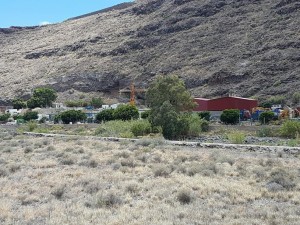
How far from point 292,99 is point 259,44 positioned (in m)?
24.0

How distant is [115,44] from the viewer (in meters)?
121

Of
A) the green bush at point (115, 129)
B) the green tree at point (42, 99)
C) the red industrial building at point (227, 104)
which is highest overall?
the green tree at point (42, 99)

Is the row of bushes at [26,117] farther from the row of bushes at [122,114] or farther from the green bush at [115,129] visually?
the green bush at [115,129]

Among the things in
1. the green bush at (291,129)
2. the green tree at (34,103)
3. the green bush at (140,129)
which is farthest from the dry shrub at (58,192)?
the green tree at (34,103)

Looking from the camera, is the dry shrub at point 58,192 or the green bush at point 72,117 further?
the green bush at point 72,117

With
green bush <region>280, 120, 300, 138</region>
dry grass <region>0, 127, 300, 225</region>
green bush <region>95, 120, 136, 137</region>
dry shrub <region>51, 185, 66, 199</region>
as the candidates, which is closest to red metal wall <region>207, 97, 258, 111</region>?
green bush <region>95, 120, 136, 137</region>

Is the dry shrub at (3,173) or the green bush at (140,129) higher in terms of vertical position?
the green bush at (140,129)

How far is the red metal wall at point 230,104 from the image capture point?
59906 millimetres

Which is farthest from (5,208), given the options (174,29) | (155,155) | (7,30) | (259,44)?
(7,30)

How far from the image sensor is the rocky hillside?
3221 inches

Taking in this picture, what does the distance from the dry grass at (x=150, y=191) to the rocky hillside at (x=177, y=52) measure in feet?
182

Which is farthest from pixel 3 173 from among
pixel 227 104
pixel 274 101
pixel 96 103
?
pixel 96 103

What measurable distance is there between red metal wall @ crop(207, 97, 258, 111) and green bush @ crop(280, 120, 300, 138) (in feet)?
71.6

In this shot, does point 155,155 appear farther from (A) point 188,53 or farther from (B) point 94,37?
(B) point 94,37
